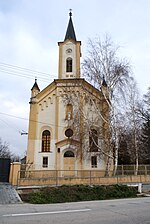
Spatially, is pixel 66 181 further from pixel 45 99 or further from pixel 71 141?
pixel 45 99

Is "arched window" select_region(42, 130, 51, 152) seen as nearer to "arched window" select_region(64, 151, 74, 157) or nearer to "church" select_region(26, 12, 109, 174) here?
"church" select_region(26, 12, 109, 174)

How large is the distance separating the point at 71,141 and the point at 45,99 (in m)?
6.54

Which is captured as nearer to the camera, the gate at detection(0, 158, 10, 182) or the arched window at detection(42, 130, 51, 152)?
the gate at detection(0, 158, 10, 182)

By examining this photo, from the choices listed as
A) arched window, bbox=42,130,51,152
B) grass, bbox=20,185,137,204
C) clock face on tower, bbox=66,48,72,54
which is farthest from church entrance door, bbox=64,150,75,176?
clock face on tower, bbox=66,48,72,54

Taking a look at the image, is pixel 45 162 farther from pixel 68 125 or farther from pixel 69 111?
pixel 69 111

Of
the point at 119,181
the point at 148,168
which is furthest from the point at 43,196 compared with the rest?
the point at 148,168

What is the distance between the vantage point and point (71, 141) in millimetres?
25312

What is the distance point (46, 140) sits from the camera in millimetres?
26672

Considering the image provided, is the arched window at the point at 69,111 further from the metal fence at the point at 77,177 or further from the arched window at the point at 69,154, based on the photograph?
the metal fence at the point at 77,177

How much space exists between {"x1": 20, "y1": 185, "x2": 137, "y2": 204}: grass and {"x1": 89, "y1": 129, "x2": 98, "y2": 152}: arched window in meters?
7.44

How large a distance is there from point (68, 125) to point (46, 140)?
3.18 meters

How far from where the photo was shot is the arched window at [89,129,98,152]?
73.6ft

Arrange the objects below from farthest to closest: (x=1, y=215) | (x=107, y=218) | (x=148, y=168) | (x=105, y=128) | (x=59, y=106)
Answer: (x=59, y=106) < (x=105, y=128) < (x=148, y=168) < (x=1, y=215) < (x=107, y=218)

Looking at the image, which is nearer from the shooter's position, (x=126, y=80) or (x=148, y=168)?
(x=148, y=168)
